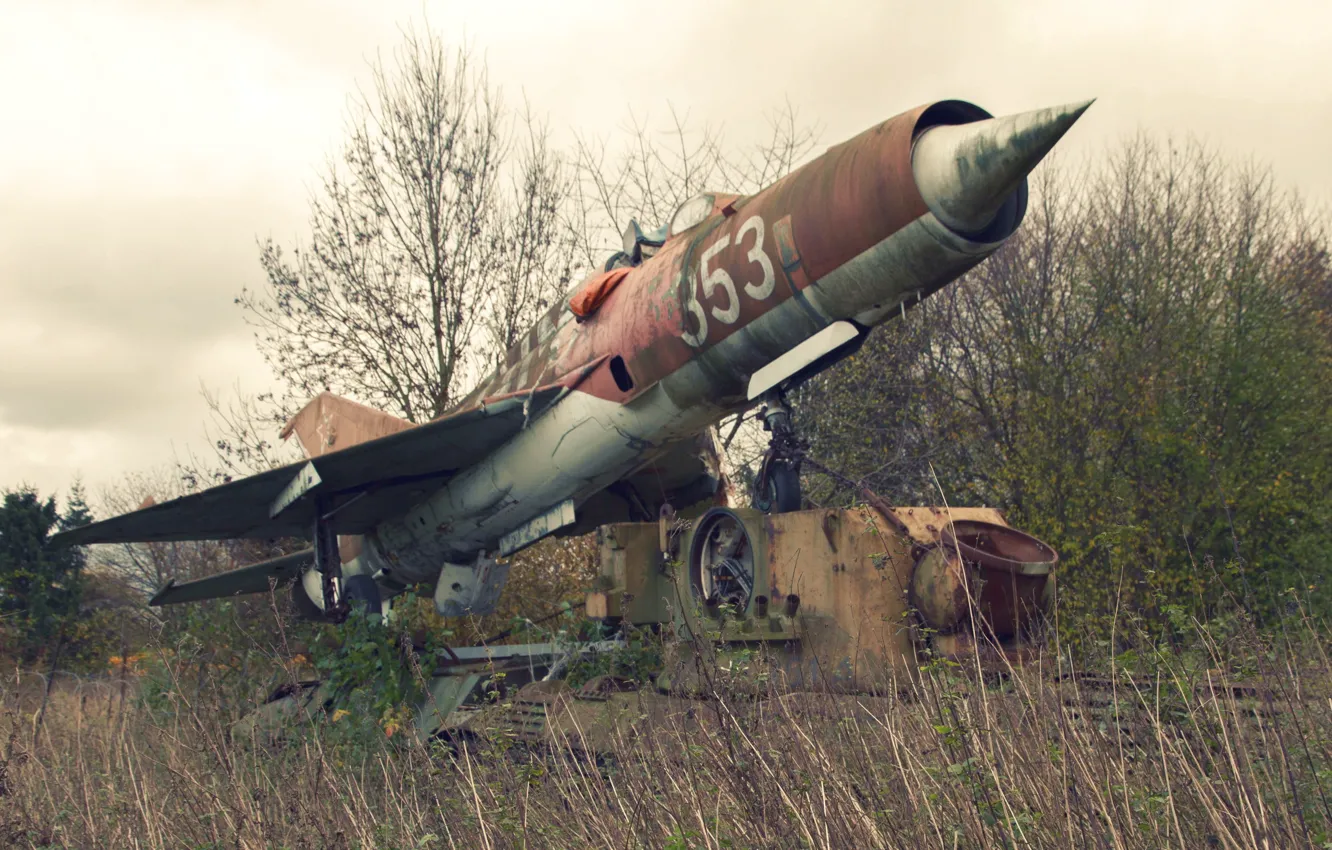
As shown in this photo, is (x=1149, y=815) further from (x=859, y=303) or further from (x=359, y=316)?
(x=359, y=316)

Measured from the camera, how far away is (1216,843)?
2.84 meters

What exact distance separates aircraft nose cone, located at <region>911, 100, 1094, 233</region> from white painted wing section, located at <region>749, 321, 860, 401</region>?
0.90 meters

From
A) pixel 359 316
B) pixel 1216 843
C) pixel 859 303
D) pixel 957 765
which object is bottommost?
pixel 1216 843

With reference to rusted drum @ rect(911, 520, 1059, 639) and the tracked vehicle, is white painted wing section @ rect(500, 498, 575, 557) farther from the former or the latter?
rusted drum @ rect(911, 520, 1059, 639)

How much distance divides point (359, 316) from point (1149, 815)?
14.0m

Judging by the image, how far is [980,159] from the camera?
15.8 feet

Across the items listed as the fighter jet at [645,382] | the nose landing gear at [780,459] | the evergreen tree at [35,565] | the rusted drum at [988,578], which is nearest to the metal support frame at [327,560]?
the fighter jet at [645,382]

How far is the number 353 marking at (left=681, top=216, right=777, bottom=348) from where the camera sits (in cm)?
598

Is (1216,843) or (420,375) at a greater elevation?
(420,375)

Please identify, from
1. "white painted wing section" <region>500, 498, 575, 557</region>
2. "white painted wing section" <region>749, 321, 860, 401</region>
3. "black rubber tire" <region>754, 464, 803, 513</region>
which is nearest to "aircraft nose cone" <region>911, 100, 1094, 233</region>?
"white painted wing section" <region>749, 321, 860, 401</region>

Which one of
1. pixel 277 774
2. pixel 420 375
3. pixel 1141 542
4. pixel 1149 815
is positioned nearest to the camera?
pixel 1149 815

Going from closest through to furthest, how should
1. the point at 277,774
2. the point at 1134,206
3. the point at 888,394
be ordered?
the point at 277,774
the point at 888,394
the point at 1134,206

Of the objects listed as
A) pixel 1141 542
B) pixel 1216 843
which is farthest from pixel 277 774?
pixel 1141 542

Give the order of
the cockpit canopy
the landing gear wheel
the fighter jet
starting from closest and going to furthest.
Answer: the fighter jet
the cockpit canopy
the landing gear wheel
